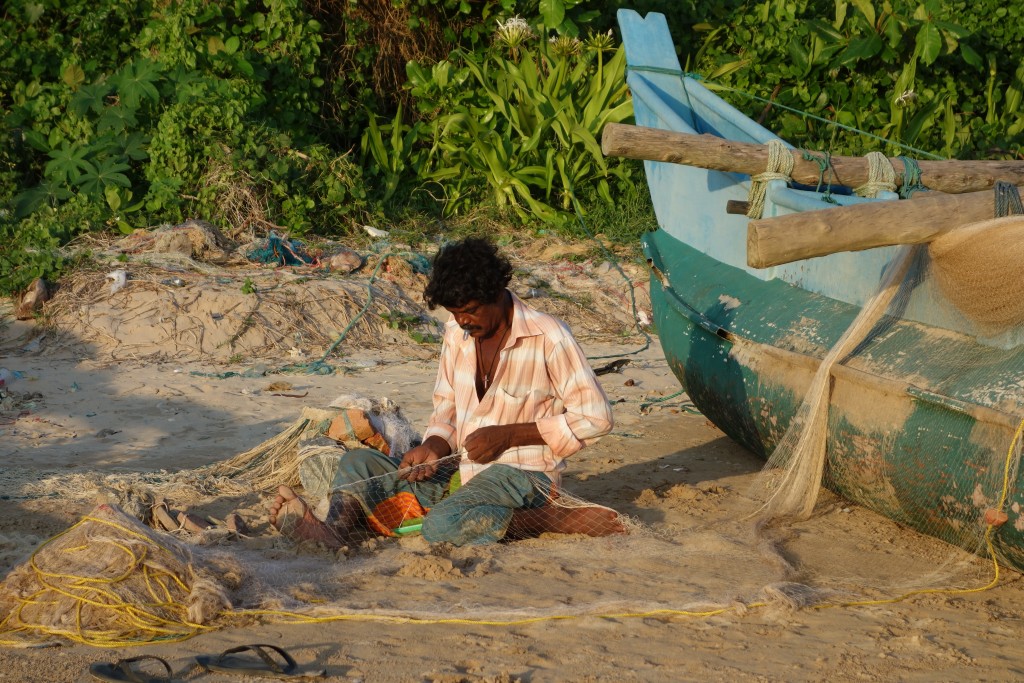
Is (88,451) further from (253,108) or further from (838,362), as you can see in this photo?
(253,108)

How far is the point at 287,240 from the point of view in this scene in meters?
8.87

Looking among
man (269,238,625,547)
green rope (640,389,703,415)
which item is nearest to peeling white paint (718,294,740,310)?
green rope (640,389,703,415)

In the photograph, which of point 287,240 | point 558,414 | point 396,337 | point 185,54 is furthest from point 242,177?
point 558,414

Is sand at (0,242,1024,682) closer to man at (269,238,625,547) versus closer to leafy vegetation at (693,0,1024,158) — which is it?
man at (269,238,625,547)

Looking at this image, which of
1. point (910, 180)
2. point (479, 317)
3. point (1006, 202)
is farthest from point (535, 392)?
point (910, 180)

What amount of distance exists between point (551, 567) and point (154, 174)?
19.7 ft

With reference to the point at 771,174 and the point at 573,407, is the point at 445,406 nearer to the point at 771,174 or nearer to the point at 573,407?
the point at 573,407

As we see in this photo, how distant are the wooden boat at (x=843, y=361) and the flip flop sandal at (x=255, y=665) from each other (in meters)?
1.88

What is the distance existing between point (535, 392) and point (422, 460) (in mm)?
504

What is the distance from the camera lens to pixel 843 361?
178 inches

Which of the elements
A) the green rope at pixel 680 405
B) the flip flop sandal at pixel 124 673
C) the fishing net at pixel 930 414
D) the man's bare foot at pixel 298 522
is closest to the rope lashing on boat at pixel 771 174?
the fishing net at pixel 930 414

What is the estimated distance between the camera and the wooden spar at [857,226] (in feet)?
11.8

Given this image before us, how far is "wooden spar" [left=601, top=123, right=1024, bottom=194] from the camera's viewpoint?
5020 mm

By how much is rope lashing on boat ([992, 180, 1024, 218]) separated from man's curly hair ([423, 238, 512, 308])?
166 cm
